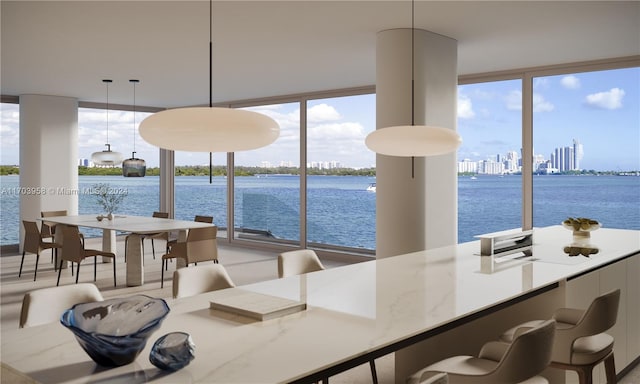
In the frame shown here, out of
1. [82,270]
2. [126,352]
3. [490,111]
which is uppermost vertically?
[490,111]

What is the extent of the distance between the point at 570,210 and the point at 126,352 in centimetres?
762

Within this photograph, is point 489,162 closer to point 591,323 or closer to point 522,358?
point 591,323

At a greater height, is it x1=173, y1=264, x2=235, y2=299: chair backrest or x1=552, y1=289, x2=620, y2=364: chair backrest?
x1=173, y1=264, x2=235, y2=299: chair backrest

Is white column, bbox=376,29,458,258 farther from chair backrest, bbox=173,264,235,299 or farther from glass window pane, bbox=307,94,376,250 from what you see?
glass window pane, bbox=307,94,376,250

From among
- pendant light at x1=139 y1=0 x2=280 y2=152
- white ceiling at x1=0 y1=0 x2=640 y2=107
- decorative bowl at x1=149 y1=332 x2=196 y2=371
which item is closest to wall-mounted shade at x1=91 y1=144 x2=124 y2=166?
white ceiling at x1=0 y1=0 x2=640 y2=107

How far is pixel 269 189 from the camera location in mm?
10781

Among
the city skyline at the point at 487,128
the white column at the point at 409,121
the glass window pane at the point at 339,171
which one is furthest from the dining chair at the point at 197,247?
the city skyline at the point at 487,128

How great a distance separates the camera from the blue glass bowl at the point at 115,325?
163 centimetres

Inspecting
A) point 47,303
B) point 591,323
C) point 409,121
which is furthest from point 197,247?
point 591,323

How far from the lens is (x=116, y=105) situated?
1080 cm

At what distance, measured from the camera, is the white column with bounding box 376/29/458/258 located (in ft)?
17.3

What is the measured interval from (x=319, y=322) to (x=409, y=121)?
3.48 metres

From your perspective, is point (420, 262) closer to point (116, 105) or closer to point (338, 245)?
point (338, 245)

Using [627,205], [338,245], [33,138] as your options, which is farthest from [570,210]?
[33,138]
